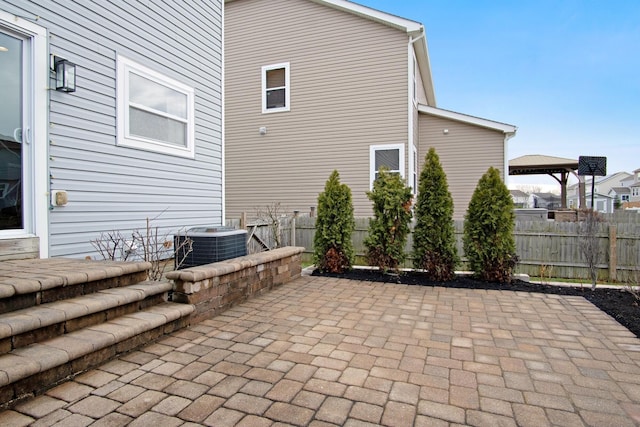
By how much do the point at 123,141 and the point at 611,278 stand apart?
8273mm

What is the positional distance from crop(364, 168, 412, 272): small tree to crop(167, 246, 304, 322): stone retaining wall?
1640 mm

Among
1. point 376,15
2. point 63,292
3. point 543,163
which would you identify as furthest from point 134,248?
point 543,163

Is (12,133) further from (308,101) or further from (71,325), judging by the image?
(308,101)

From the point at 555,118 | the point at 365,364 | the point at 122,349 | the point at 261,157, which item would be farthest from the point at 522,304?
the point at 555,118

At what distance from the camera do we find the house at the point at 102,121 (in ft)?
11.6

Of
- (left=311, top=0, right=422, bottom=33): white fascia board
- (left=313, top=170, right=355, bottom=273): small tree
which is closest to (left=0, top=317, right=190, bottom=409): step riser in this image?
(left=313, top=170, right=355, bottom=273): small tree

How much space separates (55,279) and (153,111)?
3145 mm

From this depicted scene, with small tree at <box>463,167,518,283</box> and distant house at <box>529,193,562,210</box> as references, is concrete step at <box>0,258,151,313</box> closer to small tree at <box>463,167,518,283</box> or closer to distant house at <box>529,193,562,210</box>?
small tree at <box>463,167,518,283</box>

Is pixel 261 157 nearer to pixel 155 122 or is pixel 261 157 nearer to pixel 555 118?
pixel 155 122

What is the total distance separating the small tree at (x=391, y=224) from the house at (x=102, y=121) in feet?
9.48

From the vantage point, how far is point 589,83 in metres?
17.6

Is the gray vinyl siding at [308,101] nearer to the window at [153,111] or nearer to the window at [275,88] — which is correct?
the window at [275,88]

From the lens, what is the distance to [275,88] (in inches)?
424

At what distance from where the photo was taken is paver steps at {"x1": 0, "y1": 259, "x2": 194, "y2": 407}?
6.85 feet
